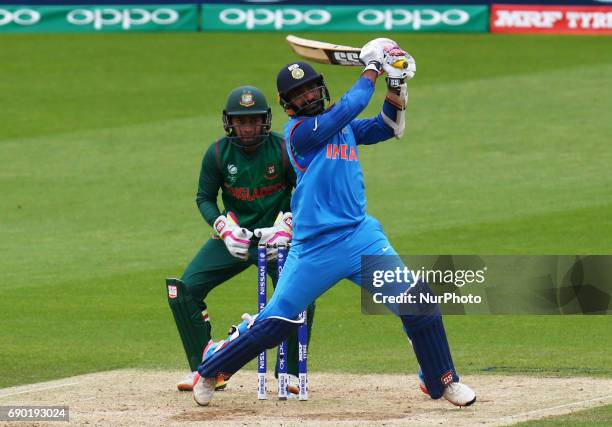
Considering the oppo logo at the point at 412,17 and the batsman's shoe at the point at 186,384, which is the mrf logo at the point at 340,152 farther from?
the oppo logo at the point at 412,17

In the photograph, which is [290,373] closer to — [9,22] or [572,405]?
[572,405]

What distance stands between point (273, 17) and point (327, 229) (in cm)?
1978

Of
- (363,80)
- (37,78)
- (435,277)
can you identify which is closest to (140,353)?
(435,277)

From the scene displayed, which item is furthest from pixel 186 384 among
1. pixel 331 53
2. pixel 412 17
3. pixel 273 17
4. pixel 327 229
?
pixel 273 17

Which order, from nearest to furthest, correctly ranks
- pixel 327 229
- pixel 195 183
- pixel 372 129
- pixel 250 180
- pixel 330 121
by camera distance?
1. pixel 330 121
2. pixel 327 229
3. pixel 372 129
4. pixel 250 180
5. pixel 195 183

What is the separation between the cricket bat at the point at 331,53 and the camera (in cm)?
892

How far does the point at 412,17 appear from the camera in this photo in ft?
90.5

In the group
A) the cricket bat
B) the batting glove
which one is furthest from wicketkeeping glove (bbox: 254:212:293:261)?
the batting glove

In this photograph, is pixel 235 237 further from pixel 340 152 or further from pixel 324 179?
pixel 340 152

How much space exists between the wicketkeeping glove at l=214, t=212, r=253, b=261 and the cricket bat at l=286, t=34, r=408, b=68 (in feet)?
4.11

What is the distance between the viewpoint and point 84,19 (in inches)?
1131

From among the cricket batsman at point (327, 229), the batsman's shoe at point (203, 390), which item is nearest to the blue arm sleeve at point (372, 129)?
the cricket batsman at point (327, 229)

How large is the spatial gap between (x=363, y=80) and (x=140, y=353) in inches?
143

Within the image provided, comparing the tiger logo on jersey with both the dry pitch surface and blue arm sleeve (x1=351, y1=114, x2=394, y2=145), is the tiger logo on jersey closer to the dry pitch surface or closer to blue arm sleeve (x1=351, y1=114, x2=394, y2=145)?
blue arm sleeve (x1=351, y1=114, x2=394, y2=145)
